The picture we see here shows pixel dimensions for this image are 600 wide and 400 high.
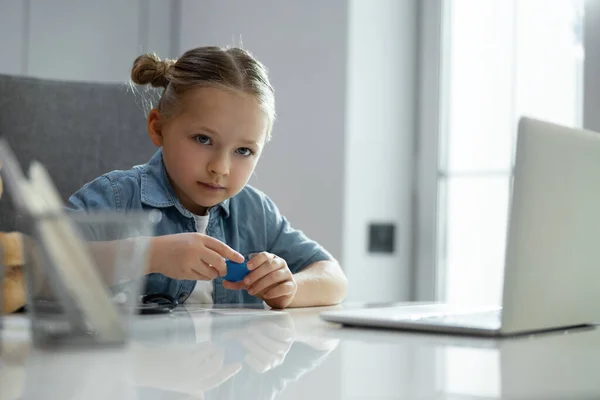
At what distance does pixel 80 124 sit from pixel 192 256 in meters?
0.91

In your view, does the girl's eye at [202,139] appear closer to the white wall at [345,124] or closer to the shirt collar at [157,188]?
the shirt collar at [157,188]

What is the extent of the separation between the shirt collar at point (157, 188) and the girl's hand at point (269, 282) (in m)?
0.33

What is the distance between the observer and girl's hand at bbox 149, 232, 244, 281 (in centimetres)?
92

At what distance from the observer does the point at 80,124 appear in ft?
5.65

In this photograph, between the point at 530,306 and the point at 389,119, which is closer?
the point at 530,306

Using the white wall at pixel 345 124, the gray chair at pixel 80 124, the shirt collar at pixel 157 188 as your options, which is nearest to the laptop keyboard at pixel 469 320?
the shirt collar at pixel 157 188

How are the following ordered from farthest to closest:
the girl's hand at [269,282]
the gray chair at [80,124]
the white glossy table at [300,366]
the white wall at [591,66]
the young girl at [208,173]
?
the white wall at [591,66], the gray chair at [80,124], the young girl at [208,173], the girl's hand at [269,282], the white glossy table at [300,366]

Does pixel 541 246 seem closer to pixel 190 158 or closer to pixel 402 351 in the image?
→ pixel 402 351

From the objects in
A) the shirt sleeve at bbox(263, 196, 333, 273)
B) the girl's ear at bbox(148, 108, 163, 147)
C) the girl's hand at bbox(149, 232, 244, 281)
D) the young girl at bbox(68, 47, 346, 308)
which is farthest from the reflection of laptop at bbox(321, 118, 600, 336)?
the girl's ear at bbox(148, 108, 163, 147)

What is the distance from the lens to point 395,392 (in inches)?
17.8

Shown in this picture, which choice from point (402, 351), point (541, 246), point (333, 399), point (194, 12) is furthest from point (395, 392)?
point (194, 12)

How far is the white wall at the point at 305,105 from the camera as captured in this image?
7.51 feet

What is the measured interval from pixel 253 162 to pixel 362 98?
1044 mm

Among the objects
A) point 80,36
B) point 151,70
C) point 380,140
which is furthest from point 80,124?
point 380,140
